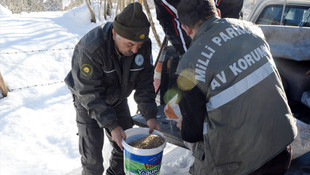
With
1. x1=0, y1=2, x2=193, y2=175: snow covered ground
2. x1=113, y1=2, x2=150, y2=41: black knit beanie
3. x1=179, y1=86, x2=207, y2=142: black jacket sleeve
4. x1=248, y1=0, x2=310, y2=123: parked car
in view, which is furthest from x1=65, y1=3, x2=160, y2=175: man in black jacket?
x1=248, y1=0, x2=310, y2=123: parked car

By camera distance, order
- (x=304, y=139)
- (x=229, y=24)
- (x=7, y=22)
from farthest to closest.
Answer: (x=7, y=22)
(x=304, y=139)
(x=229, y=24)

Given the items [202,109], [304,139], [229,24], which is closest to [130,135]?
[202,109]

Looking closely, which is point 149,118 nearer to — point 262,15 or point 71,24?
point 262,15

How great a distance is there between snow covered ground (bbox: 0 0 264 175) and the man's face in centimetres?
153

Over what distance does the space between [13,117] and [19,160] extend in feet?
3.32

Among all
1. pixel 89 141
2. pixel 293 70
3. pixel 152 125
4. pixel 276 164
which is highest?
pixel 293 70

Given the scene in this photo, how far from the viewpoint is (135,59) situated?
7.13 ft

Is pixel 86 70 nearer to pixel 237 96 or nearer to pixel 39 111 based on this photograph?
pixel 237 96

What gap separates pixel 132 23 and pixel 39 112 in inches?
117

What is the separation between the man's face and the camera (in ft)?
6.37

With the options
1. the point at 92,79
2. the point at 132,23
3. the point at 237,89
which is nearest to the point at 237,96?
the point at 237,89

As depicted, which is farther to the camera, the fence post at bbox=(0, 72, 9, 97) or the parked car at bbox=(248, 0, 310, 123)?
the fence post at bbox=(0, 72, 9, 97)

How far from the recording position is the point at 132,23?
6.07 ft

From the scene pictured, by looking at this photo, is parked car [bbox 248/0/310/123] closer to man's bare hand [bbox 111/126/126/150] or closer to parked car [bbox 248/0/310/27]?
parked car [bbox 248/0/310/27]
